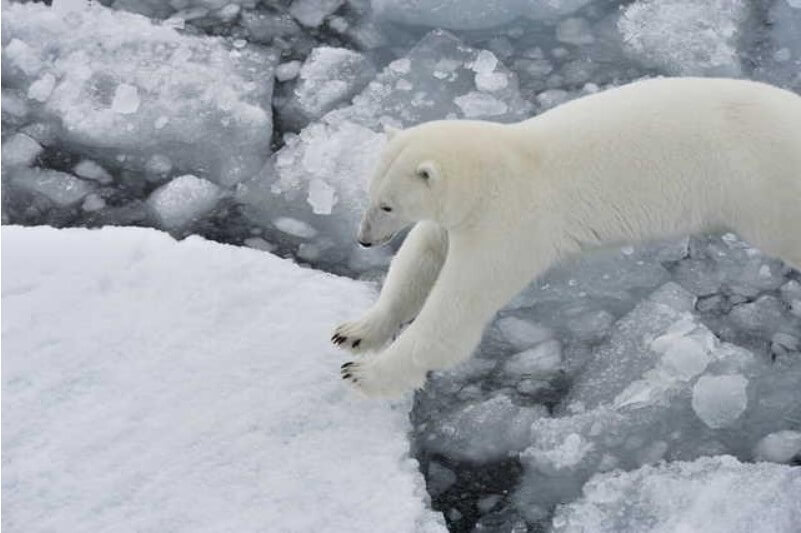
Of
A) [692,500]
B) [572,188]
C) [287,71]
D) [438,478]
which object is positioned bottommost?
[438,478]

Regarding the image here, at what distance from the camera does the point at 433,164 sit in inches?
117

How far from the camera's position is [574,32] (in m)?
4.79

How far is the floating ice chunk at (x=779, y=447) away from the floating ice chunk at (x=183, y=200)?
77.4 inches

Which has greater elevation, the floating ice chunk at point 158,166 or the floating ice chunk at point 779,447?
the floating ice chunk at point 779,447

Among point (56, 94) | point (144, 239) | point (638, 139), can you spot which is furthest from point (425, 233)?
point (56, 94)

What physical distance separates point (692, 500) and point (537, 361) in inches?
26.2

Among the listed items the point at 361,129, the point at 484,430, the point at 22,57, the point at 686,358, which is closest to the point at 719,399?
the point at 686,358

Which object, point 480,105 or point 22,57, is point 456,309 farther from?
point 22,57

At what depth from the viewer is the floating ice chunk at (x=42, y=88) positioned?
4484mm

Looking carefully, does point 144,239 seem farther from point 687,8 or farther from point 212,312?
point 687,8

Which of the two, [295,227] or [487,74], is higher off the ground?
[487,74]

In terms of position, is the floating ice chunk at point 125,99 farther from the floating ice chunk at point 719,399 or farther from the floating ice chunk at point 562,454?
the floating ice chunk at point 719,399

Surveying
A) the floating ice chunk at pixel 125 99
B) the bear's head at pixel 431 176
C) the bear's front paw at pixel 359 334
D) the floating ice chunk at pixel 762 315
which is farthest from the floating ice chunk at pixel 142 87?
the floating ice chunk at pixel 762 315

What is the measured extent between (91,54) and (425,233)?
76.9 inches
